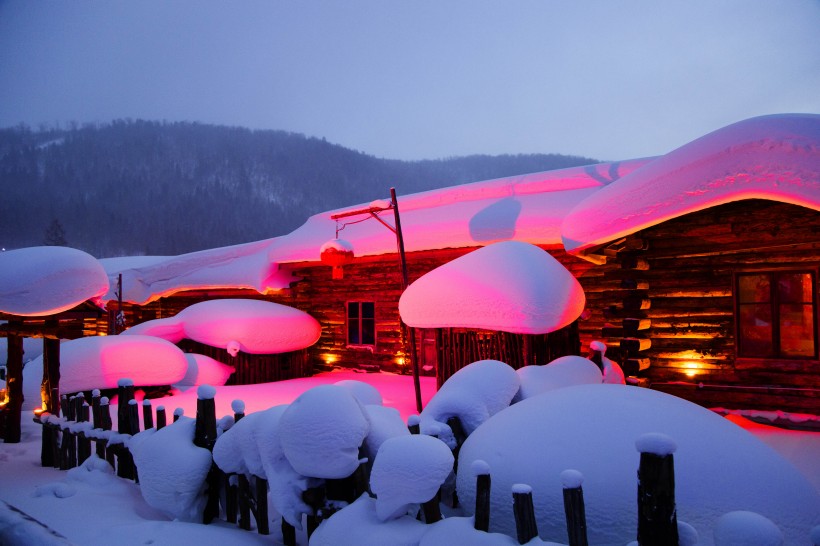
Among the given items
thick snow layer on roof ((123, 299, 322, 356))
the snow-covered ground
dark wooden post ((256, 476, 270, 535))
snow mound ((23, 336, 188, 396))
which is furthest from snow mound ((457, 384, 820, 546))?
thick snow layer on roof ((123, 299, 322, 356))

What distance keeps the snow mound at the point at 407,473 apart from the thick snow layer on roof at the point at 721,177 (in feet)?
16.2

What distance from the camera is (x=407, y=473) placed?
253 centimetres

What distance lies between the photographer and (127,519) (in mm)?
3865

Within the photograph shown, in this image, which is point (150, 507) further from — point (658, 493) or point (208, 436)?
point (658, 493)

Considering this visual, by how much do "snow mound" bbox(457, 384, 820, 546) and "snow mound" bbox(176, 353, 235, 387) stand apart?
10.6 meters

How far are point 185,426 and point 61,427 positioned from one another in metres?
2.57

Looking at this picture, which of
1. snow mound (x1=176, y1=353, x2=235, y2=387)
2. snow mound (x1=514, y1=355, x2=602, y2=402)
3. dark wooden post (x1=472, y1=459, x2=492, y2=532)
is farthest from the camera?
snow mound (x1=176, y1=353, x2=235, y2=387)

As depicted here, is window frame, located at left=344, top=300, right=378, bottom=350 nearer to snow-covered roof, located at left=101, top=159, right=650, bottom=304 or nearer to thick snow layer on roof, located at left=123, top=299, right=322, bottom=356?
thick snow layer on roof, located at left=123, top=299, right=322, bottom=356

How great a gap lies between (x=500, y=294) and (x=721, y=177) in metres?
3.08

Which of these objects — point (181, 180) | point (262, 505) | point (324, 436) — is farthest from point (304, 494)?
point (181, 180)

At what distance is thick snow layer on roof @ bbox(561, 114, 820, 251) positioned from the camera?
17.1 feet

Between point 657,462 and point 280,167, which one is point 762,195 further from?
point 280,167

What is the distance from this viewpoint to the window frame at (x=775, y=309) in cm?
679

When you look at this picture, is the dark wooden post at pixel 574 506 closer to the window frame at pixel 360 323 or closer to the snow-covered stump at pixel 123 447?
the snow-covered stump at pixel 123 447
